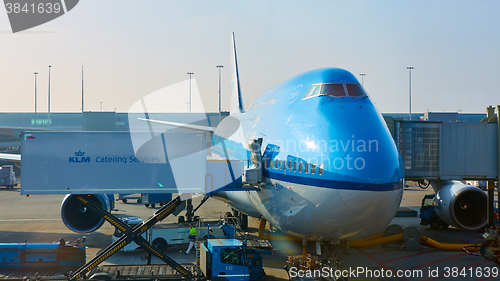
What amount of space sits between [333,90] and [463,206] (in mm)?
17179

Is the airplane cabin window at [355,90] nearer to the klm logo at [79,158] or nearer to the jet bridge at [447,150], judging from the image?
the jet bridge at [447,150]

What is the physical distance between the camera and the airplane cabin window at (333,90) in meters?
15.3

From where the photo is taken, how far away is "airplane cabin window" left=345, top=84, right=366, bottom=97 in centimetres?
1534

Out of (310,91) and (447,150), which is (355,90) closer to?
(310,91)

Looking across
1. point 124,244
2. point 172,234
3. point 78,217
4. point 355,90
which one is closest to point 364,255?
point 172,234

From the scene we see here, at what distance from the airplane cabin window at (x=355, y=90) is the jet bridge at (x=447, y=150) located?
9537 mm

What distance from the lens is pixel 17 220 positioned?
31.8 metres

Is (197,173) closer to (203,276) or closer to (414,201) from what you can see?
(203,276)

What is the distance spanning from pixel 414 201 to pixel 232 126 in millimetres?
24458

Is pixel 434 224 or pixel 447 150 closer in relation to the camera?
pixel 447 150

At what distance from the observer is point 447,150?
81.0 ft

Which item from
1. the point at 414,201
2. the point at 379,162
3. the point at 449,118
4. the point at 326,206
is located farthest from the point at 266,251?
the point at 449,118

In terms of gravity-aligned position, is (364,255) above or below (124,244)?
below

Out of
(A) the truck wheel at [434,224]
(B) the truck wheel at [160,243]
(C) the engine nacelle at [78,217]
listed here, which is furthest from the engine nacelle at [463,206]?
(C) the engine nacelle at [78,217]
